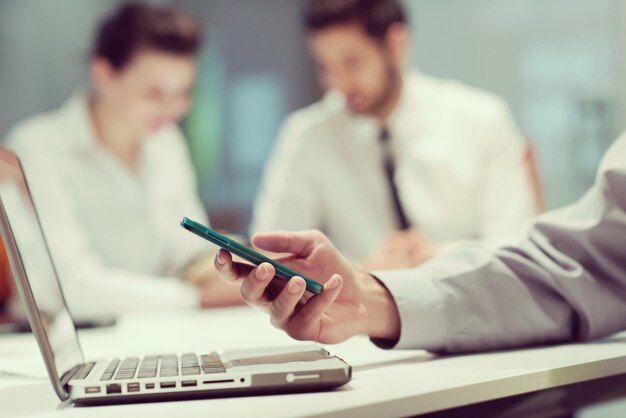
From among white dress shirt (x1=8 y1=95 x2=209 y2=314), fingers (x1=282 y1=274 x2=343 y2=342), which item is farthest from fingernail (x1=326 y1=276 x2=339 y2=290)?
white dress shirt (x1=8 y1=95 x2=209 y2=314)

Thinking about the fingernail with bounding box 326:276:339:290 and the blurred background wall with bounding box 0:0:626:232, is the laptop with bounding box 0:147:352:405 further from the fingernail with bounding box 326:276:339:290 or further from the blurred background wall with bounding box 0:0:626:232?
the blurred background wall with bounding box 0:0:626:232

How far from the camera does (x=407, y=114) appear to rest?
2816 mm

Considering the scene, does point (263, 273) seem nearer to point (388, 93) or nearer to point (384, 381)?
point (384, 381)

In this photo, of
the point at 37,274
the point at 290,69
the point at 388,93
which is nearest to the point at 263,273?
the point at 37,274

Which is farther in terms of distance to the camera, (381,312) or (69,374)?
(381,312)

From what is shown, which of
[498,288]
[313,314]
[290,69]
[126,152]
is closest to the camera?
[313,314]

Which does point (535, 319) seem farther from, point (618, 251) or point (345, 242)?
point (345, 242)

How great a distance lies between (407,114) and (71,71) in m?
1.52

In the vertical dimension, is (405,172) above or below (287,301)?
below

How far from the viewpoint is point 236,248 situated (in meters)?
0.58

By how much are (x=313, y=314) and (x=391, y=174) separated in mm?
2115

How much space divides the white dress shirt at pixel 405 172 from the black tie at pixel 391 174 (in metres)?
0.02

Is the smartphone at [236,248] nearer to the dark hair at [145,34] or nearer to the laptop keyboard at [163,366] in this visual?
the laptop keyboard at [163,366]

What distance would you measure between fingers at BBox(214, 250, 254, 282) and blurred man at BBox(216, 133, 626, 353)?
33 millimetres
